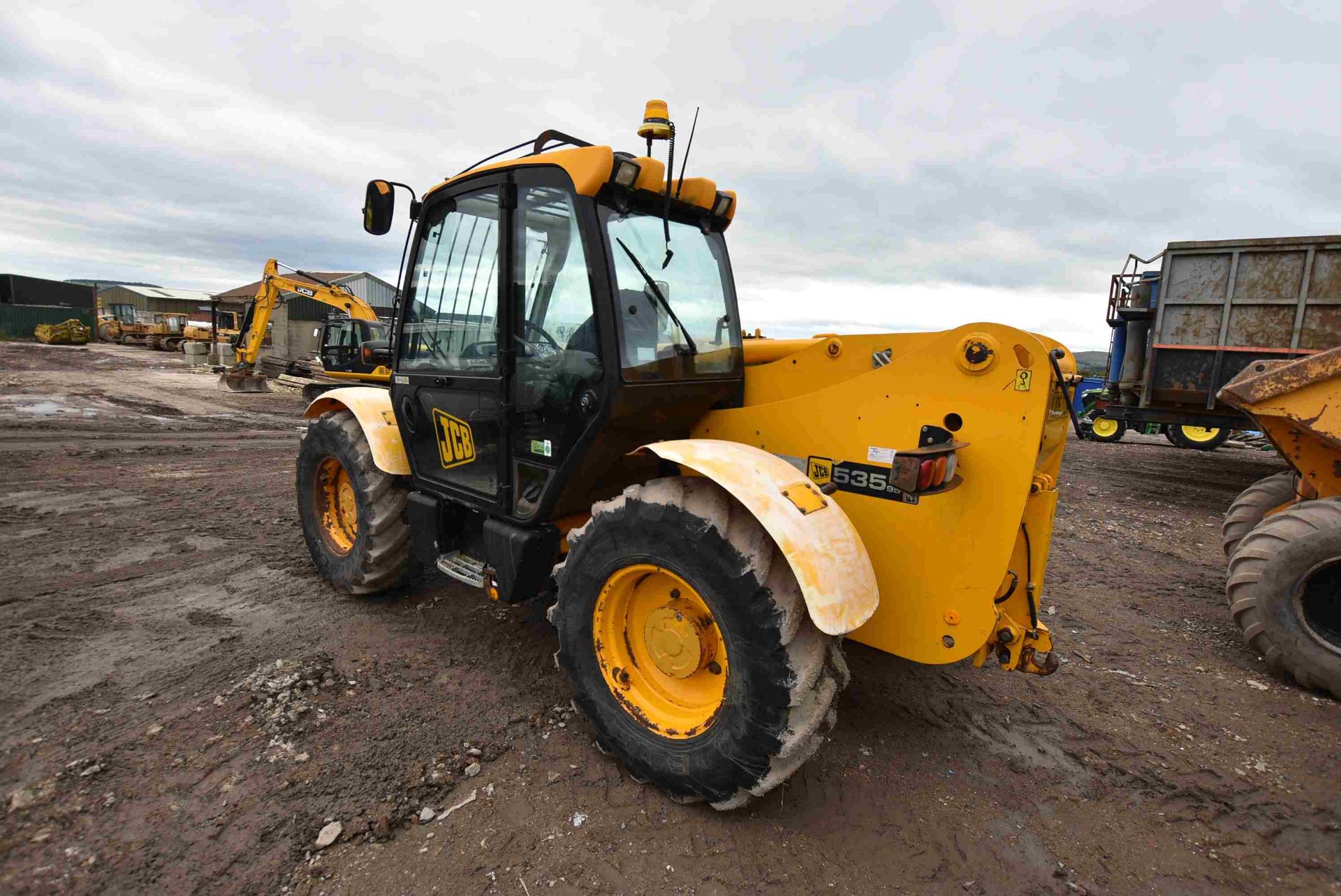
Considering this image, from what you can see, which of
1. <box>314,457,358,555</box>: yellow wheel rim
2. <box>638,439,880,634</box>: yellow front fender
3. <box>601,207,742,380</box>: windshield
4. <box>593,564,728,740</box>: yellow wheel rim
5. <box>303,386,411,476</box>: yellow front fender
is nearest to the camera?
<box>638,439,880,634</box>: yellow front fender

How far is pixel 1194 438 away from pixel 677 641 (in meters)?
13.6

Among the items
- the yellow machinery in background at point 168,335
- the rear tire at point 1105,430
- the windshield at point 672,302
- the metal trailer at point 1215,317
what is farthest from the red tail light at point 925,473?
the yellow machinery in background at point 168,335

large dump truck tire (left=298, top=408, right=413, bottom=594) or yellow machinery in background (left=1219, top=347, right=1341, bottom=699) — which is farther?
large dump truck tire (left=298, top=408, right=413, bottom=594)

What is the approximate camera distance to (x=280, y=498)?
640 cm

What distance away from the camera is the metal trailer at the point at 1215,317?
24.4 feet

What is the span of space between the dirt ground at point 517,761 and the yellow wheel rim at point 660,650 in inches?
12.5

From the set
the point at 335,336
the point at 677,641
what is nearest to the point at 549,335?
the point at 677,641

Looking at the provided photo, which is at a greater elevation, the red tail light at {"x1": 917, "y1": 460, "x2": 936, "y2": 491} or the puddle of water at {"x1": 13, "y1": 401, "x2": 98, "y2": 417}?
the red tail light at {"x1": 917, "y1": 460, "x2": 936, "y2": 491}

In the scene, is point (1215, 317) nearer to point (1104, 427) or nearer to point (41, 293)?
point (1104, 427)

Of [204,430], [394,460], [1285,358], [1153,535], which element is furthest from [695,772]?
[204,430]

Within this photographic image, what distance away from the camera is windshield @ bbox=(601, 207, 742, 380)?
106 inches

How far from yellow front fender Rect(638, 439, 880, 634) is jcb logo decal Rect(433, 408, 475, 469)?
4.24 ft

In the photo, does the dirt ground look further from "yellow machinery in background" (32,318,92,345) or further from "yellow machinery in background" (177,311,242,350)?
"yellow machinery in background" (32,318,92,345)

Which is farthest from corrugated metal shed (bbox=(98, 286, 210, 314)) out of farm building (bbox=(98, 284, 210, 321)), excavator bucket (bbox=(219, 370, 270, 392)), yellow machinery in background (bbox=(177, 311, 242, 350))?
excavator bucket (bbox=(219, 370, 270, 392))
